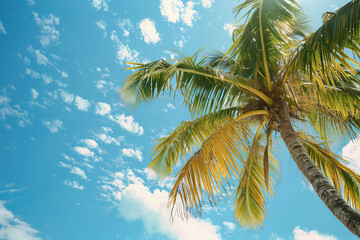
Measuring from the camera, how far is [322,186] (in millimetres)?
3938

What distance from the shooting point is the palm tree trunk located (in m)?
3.29

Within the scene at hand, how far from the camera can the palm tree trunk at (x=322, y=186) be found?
3287 millimetres

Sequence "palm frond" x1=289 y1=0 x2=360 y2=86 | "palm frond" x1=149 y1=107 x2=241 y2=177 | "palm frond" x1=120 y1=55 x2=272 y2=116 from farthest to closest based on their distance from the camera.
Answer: "palm frond" x1=149 y1=107 x2=241 y2=177 < "palm frond" x1=120 y1=55 x2=272 y2=116 < "palm frond" x1=289 y1=0 x2=360 y2=86

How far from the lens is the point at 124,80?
517cm

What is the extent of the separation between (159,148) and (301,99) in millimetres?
3155

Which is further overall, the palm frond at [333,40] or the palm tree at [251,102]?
the palm tree at [251,102]

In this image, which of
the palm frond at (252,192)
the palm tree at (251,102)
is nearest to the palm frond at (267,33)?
the palm tree at (251,102)

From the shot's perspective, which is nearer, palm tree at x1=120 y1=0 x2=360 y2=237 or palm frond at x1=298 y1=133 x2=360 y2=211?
palm tree at x1=120 y1=0 x2=360 y2=237

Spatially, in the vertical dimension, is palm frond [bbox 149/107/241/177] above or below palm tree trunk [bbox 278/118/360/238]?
above

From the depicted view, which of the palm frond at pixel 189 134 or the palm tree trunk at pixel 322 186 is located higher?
the palm frond at pixel 189 134

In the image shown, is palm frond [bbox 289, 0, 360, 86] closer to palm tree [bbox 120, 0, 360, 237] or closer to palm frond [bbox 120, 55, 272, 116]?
palm tree [bbox 120, 0, 360, 237]

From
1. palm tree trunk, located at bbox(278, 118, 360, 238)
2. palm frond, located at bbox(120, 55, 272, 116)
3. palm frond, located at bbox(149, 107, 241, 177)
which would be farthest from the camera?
palm frond, located at bbox(149, 107, 241, 177)

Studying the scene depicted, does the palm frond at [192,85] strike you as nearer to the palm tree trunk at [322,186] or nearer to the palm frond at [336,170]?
the palm tree trunk at [322,186]

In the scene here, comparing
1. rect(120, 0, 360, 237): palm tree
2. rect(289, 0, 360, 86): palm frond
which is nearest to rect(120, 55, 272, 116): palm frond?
rect(120, 0, 360, 237): palm tree
